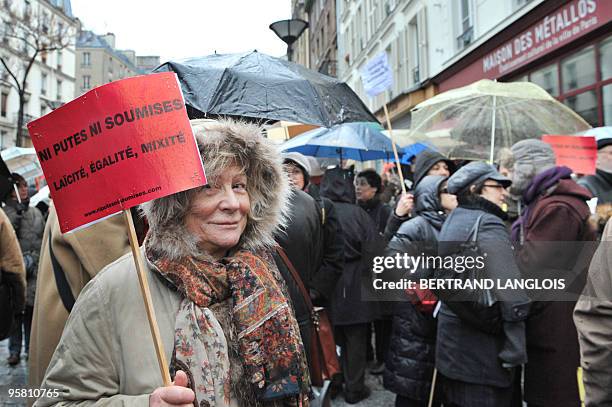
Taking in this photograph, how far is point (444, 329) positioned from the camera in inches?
123

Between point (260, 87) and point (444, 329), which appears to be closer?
point (260, 87)

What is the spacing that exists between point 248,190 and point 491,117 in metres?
5.01

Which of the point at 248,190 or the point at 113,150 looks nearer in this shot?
the point at 113,150

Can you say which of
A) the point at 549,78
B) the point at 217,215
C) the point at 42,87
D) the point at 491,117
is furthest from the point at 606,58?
the point at 42,87

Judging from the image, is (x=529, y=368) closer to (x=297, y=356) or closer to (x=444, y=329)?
(x=444, y=329)

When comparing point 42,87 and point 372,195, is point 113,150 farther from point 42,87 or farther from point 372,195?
point 42,87

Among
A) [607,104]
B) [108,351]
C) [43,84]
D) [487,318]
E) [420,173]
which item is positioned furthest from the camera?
[43,84]

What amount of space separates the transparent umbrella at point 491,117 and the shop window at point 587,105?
3284 mm

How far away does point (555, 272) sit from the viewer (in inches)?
121

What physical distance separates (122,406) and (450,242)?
86.7 inches

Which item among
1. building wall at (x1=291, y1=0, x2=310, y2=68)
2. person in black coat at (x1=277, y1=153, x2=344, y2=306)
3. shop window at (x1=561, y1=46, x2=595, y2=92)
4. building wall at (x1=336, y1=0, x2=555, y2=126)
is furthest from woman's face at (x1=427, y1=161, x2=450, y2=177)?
building wall at (x1=291, y1=0, x2=310, y2=68)

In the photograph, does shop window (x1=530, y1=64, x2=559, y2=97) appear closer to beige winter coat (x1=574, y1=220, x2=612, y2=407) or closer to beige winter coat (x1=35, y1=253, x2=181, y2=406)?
beige winter coat (x1=574, y1=220, x2=612, y2=407)

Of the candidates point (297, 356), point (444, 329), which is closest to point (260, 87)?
point (297, 356)

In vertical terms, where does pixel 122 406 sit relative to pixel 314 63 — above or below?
below
